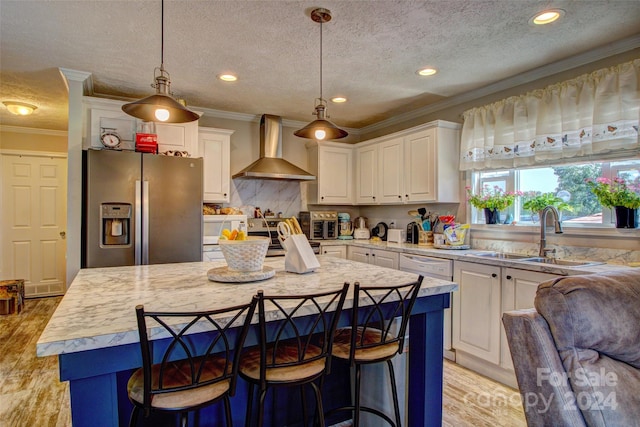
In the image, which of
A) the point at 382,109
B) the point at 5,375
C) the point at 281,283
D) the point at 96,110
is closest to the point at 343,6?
the point at 281,283

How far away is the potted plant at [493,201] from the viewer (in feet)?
10.6

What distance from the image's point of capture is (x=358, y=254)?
423 cm

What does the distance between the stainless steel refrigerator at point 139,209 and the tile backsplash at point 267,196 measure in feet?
3.44

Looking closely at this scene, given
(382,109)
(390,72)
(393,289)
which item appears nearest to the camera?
(393,289)

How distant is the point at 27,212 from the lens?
533 centimetres

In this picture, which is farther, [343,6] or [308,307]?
[343,6]

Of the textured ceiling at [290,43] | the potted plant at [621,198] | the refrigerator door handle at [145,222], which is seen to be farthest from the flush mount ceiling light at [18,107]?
the potted plant at [621,198]

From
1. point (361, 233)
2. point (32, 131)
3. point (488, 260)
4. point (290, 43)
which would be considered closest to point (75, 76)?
point (290, 43)

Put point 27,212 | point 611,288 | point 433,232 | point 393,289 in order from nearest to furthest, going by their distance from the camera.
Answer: point 611,288
point 393,289
point 433,232
point 27,212

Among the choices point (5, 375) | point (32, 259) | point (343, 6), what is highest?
point (343, 6)

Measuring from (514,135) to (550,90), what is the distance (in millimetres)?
423

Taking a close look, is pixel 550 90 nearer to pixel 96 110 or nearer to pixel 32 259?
pixel 96 110

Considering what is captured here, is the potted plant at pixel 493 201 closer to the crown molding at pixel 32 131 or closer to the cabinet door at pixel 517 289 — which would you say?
the cabinet door at pixel 517 289

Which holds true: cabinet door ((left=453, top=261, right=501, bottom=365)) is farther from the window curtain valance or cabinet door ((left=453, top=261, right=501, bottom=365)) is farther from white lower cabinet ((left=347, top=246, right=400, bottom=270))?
the window curtain valance
